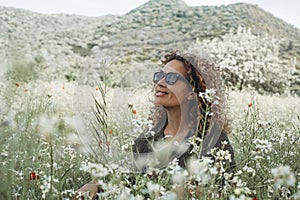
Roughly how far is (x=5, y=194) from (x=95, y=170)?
461mm

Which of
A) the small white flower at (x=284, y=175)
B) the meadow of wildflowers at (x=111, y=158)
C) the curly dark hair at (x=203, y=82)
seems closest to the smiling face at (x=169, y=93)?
the curly dark hair at (x=203, y=82)

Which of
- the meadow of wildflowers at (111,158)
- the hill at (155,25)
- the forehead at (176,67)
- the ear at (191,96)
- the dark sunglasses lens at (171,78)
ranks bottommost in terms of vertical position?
the meadow of wildflowers at (111,158)

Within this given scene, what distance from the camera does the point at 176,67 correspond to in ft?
9.27

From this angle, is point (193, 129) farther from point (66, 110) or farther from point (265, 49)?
point (265, 49)

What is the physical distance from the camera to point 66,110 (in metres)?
6.61

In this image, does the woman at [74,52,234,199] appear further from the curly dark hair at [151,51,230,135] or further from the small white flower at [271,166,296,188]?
the small white flower at [271,166,296,188]

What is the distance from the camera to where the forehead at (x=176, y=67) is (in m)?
2.79

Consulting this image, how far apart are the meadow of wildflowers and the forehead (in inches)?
12.4

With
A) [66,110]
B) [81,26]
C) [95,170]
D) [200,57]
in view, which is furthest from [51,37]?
[95,170]

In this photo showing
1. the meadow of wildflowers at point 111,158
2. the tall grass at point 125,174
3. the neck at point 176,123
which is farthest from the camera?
the neck at point 176,123

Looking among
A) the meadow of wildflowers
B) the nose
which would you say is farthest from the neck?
the meadow of wildflowers

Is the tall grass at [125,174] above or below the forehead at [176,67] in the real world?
below

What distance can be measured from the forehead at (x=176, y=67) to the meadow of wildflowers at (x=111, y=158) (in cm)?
32

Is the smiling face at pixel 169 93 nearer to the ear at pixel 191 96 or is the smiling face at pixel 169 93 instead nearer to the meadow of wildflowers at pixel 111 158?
the ear at pixel 191 96
